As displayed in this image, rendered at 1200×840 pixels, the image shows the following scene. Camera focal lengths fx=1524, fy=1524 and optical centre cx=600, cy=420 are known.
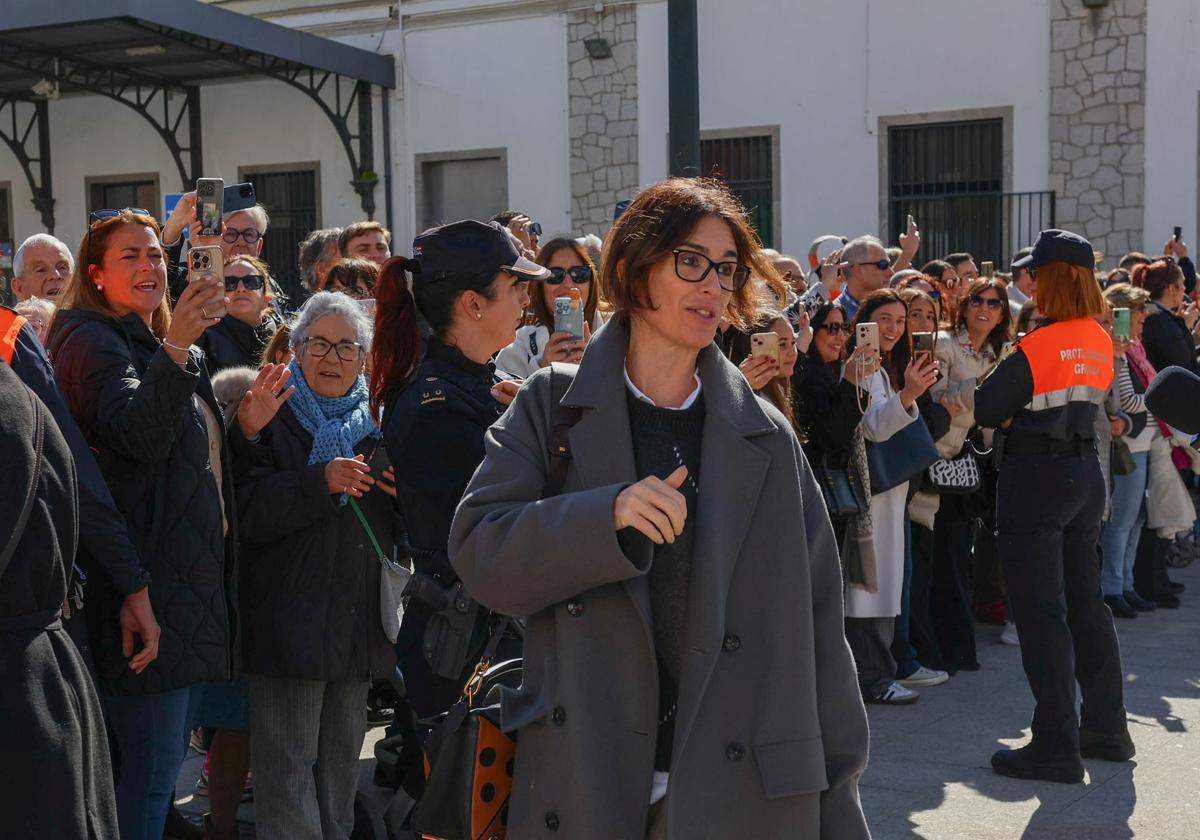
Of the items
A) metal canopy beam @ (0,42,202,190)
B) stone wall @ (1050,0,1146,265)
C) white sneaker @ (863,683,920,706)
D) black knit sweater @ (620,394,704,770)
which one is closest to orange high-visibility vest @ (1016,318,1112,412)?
white sneaker @ (863,683,920,706)

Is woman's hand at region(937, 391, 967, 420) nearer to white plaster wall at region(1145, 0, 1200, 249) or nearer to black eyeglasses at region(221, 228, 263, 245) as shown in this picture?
black eyeglasses at region(221, 228, 263, 245)

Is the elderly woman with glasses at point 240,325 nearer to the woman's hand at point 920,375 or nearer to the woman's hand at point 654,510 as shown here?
the woman's hand at point 920,375

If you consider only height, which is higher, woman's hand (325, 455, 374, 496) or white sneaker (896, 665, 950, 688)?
woman's hand (325, 455, 374, 496)

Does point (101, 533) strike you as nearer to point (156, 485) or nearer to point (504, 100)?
point (156, 485)

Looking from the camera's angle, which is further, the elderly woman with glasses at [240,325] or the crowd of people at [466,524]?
the elderly woman with glasses at [240,325]

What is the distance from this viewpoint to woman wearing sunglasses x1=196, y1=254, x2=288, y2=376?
5.86 meters

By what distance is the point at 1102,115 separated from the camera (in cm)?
1669

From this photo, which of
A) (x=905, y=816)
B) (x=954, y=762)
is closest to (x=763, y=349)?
(x=905, y=816)

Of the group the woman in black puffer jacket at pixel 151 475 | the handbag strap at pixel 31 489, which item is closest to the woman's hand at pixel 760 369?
the woman in black puffer jacket at pixel 151 475

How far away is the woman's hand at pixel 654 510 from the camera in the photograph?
2566 millimetres

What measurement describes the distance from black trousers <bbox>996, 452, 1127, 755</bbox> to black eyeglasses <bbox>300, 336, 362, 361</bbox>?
9.15 feet

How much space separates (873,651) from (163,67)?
1609 cm

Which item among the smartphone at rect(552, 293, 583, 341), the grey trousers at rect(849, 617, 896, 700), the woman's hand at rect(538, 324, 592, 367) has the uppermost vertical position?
the smartphone at rect(552, 293, 583, 341)

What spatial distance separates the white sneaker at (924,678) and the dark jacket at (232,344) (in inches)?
143
